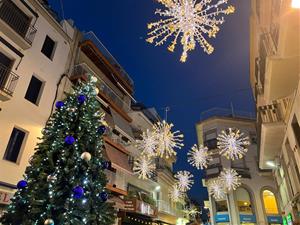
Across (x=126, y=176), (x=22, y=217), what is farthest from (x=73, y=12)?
(x=22, y=217)

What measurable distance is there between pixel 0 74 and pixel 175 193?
20.8 m

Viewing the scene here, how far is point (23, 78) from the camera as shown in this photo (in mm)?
11320

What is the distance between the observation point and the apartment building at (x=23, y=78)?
9930 millimetres

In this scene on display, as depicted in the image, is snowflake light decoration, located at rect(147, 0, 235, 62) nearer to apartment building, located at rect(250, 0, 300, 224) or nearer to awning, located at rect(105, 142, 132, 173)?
apartment building, located at rect(250, 0, 300, 224)

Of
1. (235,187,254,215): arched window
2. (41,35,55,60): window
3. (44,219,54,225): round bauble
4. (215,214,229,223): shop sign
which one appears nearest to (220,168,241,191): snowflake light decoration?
(235,187,254,215): arched window

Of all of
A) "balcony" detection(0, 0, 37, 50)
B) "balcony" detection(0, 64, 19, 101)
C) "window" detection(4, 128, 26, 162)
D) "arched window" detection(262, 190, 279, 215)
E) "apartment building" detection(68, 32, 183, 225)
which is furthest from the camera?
"arched window" detection(262, 190, 279, 215)

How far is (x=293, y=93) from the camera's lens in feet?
27.6

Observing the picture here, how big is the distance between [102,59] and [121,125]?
5683mm

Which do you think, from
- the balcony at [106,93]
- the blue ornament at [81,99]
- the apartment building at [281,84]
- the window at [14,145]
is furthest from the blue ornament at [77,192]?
the balcony at [106,93]

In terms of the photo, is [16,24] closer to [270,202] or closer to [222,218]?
[222,218]

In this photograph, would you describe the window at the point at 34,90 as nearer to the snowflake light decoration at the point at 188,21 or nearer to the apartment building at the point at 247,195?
the snowflake light decoration at the point at 188,21

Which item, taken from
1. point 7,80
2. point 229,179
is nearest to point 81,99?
point 7,80

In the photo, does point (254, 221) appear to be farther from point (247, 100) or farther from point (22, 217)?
point (247, 100)

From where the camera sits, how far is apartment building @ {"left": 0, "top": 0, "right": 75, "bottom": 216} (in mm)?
9930
